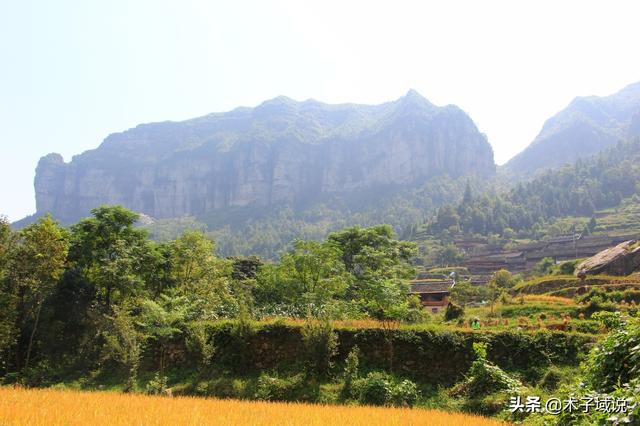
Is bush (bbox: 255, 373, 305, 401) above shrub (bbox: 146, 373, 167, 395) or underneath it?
underneath

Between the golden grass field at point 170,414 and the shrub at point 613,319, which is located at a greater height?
the shrub at point 613,319

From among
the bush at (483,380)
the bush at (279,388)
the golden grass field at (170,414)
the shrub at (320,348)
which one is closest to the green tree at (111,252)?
the bush at (279,388)

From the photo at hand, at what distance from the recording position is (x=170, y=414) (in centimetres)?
980

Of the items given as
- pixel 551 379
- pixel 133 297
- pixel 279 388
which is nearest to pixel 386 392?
pixel 279 388

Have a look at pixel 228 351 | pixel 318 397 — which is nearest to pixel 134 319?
pixel 228 351

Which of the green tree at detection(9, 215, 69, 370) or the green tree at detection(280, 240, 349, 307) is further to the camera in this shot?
the green tree at detection(280, 240, 349, 307)

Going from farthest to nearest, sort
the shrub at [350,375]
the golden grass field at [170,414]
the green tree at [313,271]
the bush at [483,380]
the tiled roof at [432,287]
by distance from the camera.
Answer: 1. the tiled roof at [432,287]
2. the green tree at [313,271]
3. the shrub at [350,375]
4. the bush at [483,380]
5. the golden grass field at [170,414]

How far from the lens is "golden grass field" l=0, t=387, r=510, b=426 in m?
8.54

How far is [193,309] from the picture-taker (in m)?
22.2

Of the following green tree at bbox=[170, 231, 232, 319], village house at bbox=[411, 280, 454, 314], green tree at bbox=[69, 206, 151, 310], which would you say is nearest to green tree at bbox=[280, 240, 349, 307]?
green tree at bbox=[170, 231, 232, 319]

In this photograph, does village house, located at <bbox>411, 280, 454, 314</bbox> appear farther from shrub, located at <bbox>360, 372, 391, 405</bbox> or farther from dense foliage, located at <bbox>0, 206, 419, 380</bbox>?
shrub, located at <bbox>360, 372, 391, 405</bbox>

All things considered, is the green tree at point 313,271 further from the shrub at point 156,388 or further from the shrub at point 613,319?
the shrub at point 613,319

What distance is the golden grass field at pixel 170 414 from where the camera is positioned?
854cm

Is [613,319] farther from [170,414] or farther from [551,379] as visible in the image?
[551,379]
